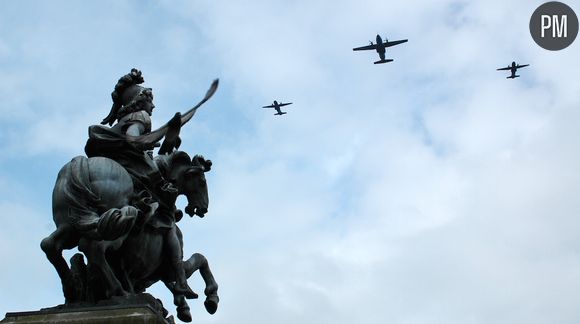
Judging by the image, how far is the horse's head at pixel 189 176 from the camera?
11414 millimetres

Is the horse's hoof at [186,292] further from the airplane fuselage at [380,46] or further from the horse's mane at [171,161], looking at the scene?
the airplane fuselage at [380,46]

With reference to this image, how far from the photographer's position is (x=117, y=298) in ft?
32.8

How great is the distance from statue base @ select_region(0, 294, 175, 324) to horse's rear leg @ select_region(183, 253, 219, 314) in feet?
3.75

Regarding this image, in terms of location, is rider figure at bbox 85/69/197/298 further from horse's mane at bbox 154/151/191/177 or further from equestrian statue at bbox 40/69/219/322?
horse's mane at bbox 154/151/191/177

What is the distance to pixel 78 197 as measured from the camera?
10.1 metres

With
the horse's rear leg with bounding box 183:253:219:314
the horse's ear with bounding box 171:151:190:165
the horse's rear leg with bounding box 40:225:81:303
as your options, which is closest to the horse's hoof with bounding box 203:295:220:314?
the horse's rear leg with bounding box 183:253:219:314

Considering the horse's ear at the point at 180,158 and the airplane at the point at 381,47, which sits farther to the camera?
the airplane at the point at 381,47

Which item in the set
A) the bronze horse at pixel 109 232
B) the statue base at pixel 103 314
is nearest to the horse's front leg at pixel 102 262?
the bronze horse at pixel 109 232

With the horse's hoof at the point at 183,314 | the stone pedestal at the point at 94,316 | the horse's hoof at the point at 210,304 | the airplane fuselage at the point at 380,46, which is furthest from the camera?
the airplane fuselage at the point at 380,46

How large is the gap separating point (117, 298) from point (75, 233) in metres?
0.87

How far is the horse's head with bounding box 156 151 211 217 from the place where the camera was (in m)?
11.4

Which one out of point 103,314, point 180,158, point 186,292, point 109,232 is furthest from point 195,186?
point 103,314

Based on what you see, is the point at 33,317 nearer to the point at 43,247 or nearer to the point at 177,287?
the point at 43,247

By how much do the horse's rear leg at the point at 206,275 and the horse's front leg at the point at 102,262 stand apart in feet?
3.79
